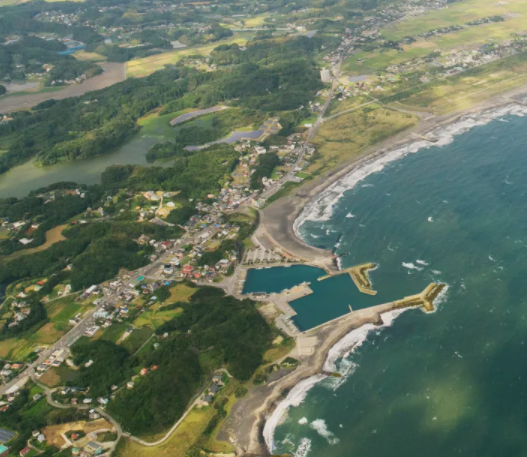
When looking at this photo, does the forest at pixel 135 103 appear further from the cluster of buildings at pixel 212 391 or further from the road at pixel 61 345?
the cluster of buildings at pixel 212 391

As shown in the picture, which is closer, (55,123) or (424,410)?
(424,410)

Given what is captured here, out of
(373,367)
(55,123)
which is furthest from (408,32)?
(373,367)

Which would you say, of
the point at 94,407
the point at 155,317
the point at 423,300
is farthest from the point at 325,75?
the point at 94,407

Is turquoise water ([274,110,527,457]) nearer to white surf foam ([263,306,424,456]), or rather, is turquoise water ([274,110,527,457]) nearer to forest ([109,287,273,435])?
white surf foam ([263,306,424,456])

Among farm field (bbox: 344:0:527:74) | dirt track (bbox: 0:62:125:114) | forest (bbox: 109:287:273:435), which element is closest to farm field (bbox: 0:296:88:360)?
forest (bbox: 109:287:273:435)

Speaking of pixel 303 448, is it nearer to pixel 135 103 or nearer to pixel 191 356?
pixel 191 356

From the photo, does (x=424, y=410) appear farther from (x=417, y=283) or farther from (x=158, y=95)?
(x=158, y=95)

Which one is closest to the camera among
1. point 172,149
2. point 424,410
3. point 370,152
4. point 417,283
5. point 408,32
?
point 424,410
